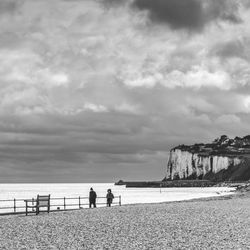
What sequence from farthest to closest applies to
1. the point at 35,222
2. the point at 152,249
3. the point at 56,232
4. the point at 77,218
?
the point at 77,218
the point at 35,222
the point at 56,232
the point at 152,249

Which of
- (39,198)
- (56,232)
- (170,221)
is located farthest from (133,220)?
(39,198)

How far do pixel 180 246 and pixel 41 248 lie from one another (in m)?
4.80

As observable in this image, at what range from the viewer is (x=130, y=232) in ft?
75.9

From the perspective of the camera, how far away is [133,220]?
28.8 meters

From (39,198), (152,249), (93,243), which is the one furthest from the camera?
(39,198)

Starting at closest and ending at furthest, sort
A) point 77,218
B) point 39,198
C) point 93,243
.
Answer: point 93,243
point 77,218
point 39,198

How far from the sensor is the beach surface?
1944 cm

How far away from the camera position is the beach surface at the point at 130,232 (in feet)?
63.8

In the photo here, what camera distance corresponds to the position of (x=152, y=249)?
18.3 metres

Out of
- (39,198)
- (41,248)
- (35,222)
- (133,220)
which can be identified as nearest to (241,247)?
(41,248)

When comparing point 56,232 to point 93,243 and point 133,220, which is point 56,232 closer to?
point 93,243

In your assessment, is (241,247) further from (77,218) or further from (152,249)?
(77,218)

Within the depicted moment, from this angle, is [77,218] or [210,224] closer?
[210,224]

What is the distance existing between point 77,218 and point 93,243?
10801mm
